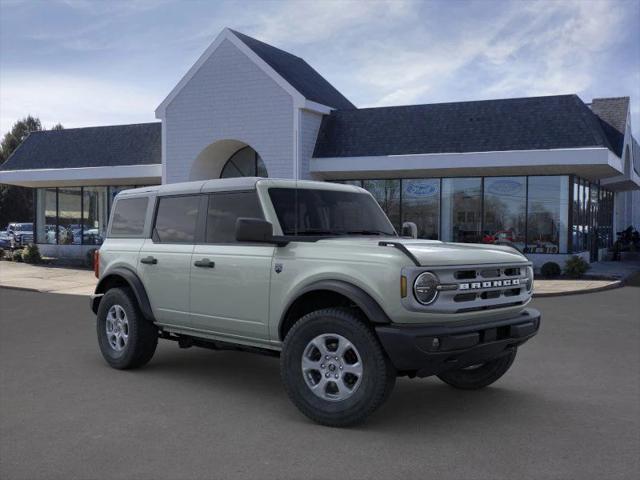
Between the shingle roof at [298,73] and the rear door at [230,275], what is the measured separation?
15751 mm

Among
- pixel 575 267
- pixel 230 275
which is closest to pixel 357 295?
pixel 230 275

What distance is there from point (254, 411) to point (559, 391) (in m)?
3.07

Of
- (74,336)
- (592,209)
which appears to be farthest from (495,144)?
(74,336)

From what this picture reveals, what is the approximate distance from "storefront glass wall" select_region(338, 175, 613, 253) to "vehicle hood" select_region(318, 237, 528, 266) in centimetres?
1555

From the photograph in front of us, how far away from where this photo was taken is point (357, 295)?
521 centimetres

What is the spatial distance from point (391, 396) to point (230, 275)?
6.36 feet

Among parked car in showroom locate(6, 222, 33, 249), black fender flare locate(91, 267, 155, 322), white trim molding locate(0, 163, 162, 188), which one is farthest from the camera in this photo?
parked car in showroom locate(6, 222, 33, 249)

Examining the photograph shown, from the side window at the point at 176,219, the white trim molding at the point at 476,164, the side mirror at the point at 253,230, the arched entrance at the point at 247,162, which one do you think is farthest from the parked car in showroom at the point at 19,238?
the side mirror at the point at 253,230

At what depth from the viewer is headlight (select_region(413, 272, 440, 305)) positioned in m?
5.05

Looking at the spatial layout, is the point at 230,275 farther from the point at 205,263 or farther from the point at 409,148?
the point at 409,148

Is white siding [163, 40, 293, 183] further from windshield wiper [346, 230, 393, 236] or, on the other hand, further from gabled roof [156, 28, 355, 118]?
windshield wiper [346, 230, 393, 236]

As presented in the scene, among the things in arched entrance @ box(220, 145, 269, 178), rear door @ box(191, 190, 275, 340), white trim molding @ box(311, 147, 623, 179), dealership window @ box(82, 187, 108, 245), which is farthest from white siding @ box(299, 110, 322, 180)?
rear door @ box(191, 190, 275, 340)

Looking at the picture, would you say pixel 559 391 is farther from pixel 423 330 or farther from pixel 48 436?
pixel 48 436

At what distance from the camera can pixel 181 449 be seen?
4715 millimetres
